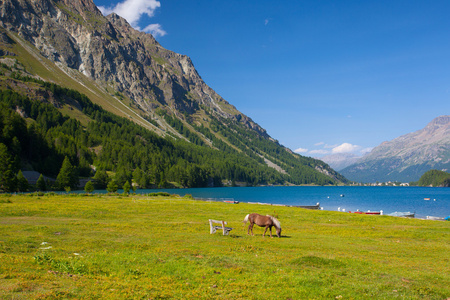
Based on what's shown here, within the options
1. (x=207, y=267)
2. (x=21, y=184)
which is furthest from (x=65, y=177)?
(x=207, y=267)

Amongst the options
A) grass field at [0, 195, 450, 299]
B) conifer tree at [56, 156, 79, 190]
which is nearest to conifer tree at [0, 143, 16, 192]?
conifer tree at [56, 156, 79, 190]

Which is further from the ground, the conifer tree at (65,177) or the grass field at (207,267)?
the conifer tree at (65,177)

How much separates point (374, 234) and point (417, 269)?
16.3 metres

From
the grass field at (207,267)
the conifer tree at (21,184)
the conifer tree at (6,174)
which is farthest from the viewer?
the conifer tree at (21,184)

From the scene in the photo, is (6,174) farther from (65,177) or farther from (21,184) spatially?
(65,177)

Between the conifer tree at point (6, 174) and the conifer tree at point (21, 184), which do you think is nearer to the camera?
the conifer tree at point (6, 174)

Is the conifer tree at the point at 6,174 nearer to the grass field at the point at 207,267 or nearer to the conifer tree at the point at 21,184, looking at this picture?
the conifer tree at the point at 21,184

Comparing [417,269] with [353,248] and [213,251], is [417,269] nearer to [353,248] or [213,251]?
[353,248]

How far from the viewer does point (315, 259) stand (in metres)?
17.6

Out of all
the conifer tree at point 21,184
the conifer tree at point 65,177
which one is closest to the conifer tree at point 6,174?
the conifer tree at point 21,184

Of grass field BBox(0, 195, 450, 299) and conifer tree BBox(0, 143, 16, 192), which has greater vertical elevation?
conifer tree BBox(0, 143, 16, 192)

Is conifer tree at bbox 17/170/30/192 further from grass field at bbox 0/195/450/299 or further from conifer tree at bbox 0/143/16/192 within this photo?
grass field at bbox 0/195/450/299

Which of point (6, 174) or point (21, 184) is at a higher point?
point (6, 174)

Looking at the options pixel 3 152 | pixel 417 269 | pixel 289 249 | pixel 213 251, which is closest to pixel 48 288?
pixel 213 251
